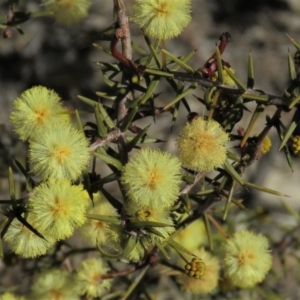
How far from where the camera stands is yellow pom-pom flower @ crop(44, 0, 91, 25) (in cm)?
108

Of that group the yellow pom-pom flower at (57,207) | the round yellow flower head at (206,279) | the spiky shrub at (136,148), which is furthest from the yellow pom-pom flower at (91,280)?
the yellow pom-pom flower at (57,207)

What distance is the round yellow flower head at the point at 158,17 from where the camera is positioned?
83 centimetres

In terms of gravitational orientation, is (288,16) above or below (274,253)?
above

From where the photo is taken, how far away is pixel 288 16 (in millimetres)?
2533

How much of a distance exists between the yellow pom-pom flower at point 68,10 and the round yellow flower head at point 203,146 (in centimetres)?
38

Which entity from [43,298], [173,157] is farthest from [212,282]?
[173,157]

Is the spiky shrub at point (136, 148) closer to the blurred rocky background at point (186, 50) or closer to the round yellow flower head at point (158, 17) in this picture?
the round yellow flower head at point (158, 17)

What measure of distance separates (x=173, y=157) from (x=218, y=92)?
0.45ft

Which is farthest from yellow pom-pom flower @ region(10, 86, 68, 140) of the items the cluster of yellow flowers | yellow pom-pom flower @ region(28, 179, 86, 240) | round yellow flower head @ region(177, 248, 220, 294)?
round yellow flower head @ region(177, 248, 220, 294)

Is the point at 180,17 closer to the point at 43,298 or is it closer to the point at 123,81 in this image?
the point at 123,81

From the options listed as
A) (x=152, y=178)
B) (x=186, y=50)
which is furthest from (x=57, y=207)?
(x=186, y=50)

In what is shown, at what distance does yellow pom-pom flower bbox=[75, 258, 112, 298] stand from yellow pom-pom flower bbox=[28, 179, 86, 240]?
409mm

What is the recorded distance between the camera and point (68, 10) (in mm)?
1083

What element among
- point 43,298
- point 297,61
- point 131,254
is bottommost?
point 43,298
